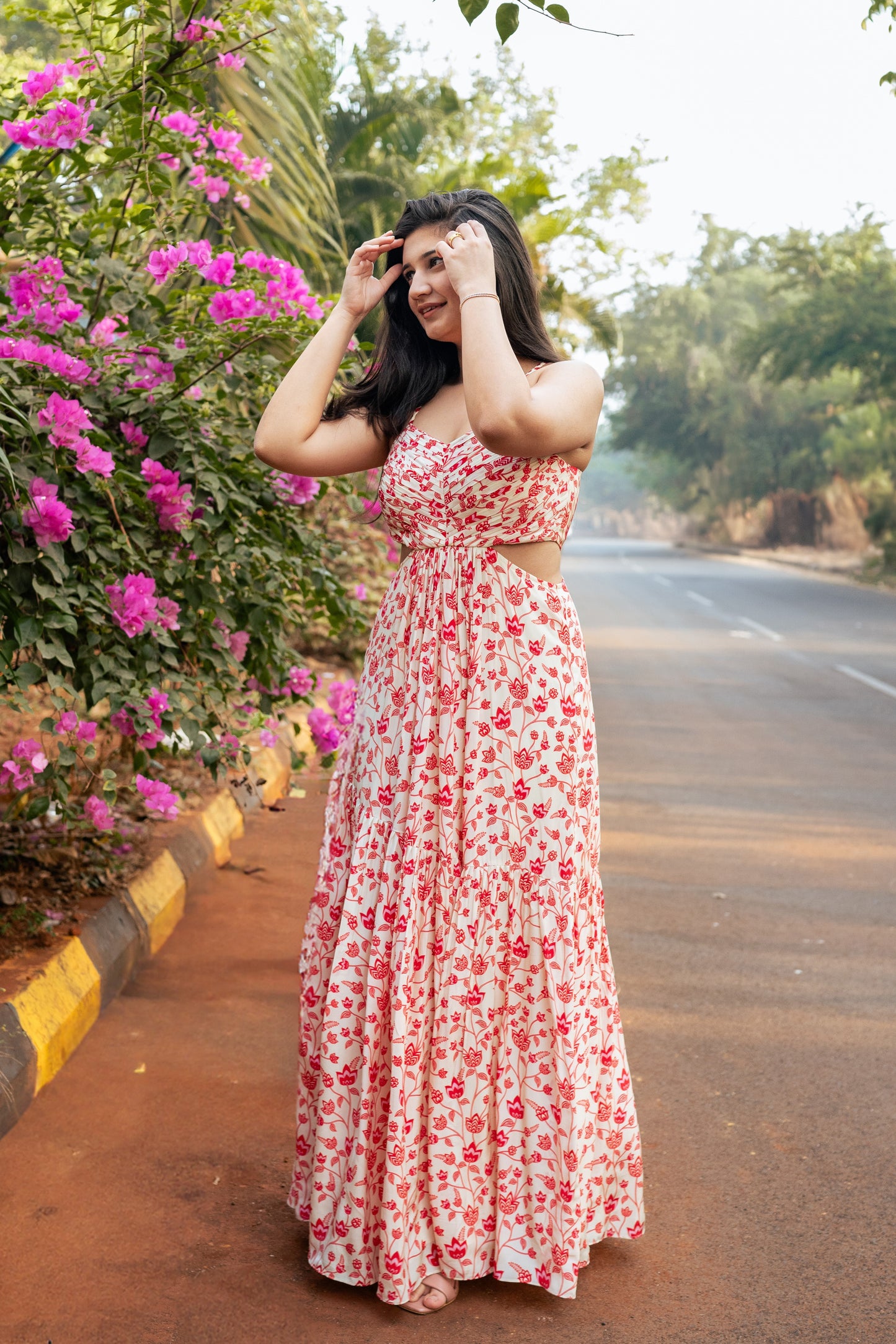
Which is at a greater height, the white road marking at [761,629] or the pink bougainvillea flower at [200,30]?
the pink bougainvillea flower at [200,30]

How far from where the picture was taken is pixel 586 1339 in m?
2.58

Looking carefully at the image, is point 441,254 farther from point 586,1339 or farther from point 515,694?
point 586,1339

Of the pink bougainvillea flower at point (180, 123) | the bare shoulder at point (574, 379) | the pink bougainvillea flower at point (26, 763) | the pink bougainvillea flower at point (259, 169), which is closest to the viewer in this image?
the bare shoulder at point (574, 379)

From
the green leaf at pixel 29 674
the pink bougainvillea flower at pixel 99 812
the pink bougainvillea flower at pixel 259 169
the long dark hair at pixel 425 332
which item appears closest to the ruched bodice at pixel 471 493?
the long dark hair at pixel 425 332

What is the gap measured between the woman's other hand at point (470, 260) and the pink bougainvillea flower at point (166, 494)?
1.22 m

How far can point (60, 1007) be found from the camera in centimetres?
373

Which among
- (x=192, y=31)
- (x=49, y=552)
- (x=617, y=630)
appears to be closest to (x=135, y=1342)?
(x=49, y=552)

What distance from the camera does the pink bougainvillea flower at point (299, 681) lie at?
454 centimetres

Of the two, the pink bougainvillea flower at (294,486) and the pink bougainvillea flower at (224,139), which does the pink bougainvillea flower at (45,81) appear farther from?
the pink bougainvillea flower at (294,486)

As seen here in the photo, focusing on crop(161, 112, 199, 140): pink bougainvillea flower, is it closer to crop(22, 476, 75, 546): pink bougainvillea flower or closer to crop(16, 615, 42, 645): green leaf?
crop(22, 476, 75, 546): pink bougainvillea flower

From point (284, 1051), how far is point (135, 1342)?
147cm

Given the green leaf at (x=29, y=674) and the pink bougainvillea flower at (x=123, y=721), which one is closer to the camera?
the green leaf at (x=29, y=674)

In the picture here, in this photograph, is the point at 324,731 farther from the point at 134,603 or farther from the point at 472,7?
the point at 472,7

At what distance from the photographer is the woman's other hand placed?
8.39ft
